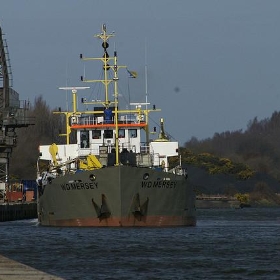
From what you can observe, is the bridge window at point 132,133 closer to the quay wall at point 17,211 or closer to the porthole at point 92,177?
the porthole at point 92,177

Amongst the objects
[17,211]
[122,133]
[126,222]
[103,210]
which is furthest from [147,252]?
[17,211]

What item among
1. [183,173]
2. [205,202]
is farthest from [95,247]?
[205,202]

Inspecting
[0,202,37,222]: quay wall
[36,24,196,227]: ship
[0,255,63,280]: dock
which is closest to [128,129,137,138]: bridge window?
[36,24,196,227]: ship

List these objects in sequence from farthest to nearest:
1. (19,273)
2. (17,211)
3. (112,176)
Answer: (17,211)
(112,176)
(19,273)

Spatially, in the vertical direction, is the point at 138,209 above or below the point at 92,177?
below

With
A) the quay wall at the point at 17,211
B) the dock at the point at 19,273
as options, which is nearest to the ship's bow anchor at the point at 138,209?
the dock at the point at 19,273

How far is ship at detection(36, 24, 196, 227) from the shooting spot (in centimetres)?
6438

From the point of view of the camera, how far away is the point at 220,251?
5072 cm

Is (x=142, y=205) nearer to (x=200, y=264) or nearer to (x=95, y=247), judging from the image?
(x=95, y=247)

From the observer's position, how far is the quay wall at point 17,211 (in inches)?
3693

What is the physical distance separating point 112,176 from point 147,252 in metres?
14.4

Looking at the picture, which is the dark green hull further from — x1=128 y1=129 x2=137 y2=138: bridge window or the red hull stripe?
x1=128 y1=129 x2=137 y2=138: bridge window

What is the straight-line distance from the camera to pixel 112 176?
6388 cm

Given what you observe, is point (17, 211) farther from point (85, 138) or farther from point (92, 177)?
point (92, 177)
